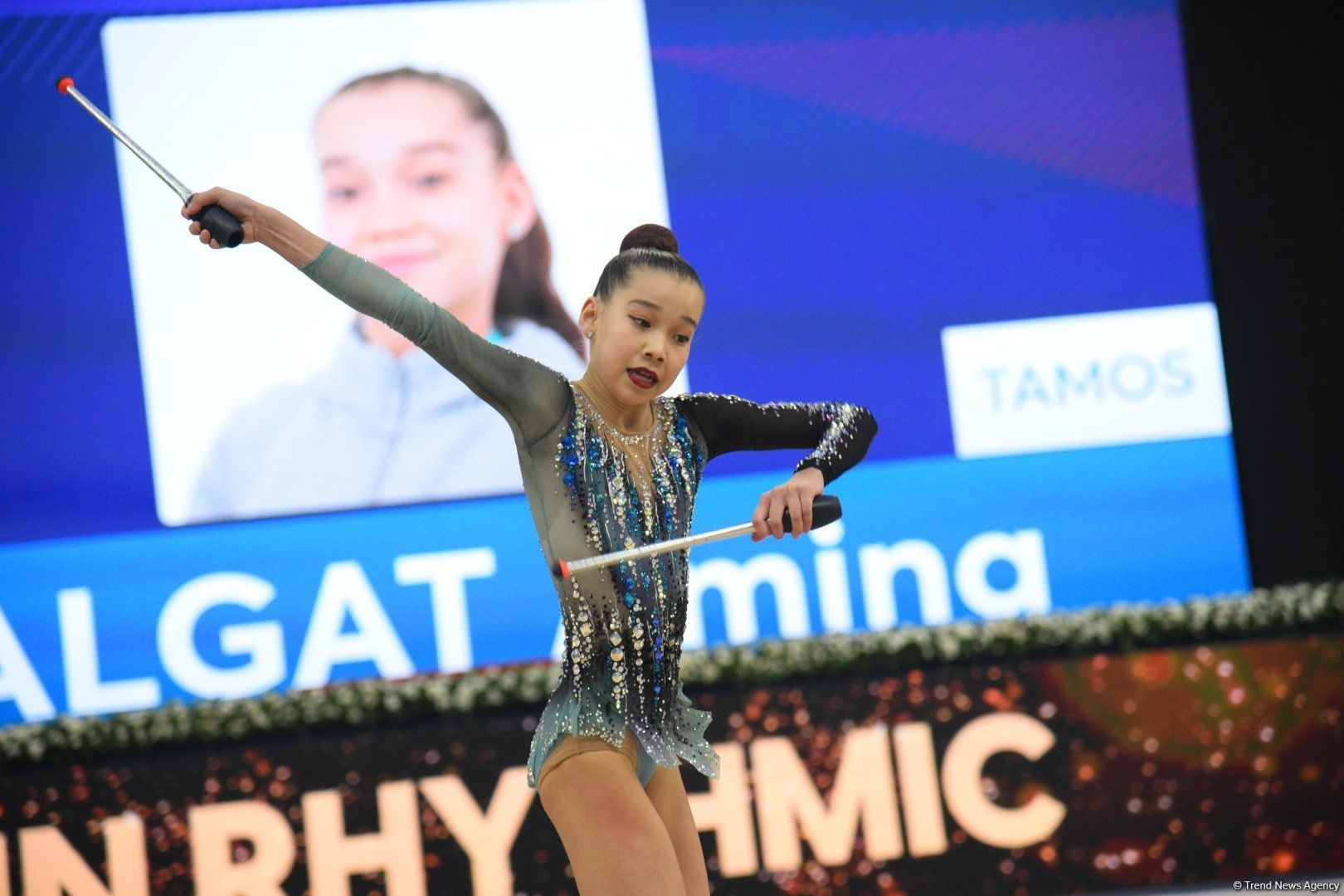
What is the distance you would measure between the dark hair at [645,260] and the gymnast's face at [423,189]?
2849 mm

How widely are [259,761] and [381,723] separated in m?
0.36

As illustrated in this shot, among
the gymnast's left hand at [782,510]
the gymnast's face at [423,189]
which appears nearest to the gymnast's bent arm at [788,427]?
the gymnast's left hand at [782,510]

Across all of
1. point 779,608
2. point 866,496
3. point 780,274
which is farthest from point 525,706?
point 780,274

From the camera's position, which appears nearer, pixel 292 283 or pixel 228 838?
pixel 228 838

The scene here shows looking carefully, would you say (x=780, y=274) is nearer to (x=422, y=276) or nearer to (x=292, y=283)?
(x=422, y=276)

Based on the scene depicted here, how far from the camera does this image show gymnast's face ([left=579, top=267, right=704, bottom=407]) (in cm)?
222

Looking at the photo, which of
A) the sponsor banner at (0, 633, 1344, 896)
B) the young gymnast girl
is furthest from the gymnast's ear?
the sponsor banner at (0, 633, 1344, 896)

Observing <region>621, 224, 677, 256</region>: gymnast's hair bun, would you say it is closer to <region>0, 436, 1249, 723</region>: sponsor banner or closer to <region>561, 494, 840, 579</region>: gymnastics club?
<region>561, 494, 840, 579</region>: gymnastics club

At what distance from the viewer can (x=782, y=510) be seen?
2.11 m

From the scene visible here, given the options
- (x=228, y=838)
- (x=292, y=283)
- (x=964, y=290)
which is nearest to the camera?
(x=228, y=838)

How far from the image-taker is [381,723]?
4.31 meters

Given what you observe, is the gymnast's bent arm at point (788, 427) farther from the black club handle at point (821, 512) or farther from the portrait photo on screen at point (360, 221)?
the portrait photo on screen at point (360, 221)

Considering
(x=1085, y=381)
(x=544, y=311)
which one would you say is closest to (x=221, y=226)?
(x=544, y=311)

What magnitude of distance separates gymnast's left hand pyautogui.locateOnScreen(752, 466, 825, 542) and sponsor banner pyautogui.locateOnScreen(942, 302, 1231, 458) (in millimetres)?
3340
